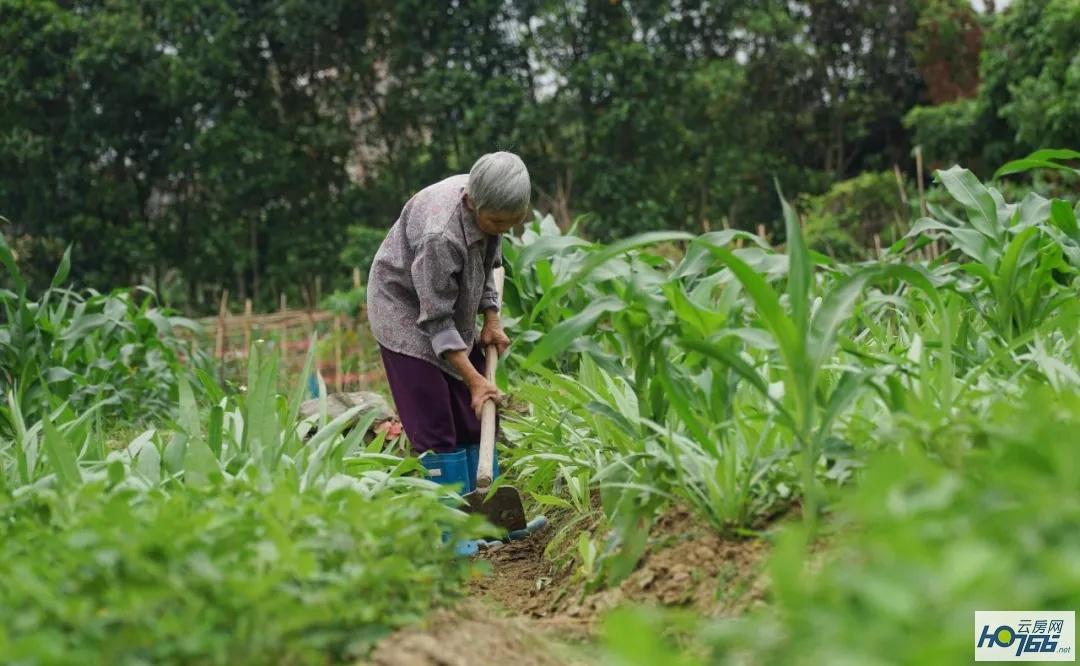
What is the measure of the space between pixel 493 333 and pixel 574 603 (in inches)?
56.6

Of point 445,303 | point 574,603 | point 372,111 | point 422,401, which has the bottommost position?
point 574,603

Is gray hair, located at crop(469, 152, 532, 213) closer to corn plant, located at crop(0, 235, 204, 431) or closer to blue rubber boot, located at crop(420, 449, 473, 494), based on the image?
blue rubber boot, located at crop(420, 449, 473, 494)

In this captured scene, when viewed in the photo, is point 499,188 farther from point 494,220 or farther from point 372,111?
point 372,111

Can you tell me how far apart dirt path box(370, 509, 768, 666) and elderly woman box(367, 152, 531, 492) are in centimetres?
74

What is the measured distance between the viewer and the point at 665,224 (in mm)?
16719

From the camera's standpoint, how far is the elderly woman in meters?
3.58

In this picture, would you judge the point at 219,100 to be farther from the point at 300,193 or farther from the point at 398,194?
the point at 398,194

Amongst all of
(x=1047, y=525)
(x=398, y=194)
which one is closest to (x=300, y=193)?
(x=398, y=194)

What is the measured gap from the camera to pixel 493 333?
4.08 meters

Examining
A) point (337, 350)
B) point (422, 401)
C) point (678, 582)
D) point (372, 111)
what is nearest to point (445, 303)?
point (422, 401)

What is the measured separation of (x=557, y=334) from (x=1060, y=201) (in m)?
1.93

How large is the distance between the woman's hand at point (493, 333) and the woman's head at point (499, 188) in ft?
1.96

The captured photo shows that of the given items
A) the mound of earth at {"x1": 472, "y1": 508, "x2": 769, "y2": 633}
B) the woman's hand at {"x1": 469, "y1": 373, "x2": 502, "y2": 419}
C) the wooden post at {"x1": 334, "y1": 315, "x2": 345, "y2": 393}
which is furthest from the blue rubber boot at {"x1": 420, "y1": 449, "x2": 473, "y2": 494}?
the wooden post at {"x1": 334, "y1": 315, "x2": 345, "y2": 393}

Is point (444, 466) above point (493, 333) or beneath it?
beneath
